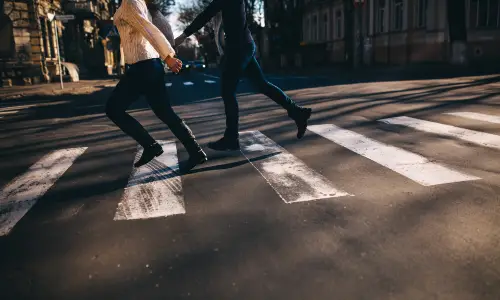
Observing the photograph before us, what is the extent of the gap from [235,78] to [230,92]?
0.18 meters

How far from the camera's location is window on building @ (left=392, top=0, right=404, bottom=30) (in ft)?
93.0

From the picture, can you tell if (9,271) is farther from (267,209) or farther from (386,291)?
(386,291)

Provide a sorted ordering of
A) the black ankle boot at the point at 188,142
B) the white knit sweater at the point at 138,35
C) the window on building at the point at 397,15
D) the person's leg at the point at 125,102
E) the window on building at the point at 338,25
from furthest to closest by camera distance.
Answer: the window on building at the point at 338,25
the window on building at the point at 397,15
the black ankle boot at the point at 188,142
the person's leg at the point at 125,102
the white knit sweater at the point at 138,35

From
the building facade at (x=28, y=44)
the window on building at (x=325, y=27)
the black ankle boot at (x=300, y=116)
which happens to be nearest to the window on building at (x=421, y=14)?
the window on building at (x=325, y=27)

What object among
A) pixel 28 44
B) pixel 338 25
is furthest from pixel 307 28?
pixel 28 44

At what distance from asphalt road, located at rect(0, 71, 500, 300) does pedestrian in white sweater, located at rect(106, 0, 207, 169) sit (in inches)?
19.7

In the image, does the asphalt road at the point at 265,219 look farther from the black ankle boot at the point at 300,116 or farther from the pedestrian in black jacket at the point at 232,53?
the pedestrian in black jacket at the point at 232,53

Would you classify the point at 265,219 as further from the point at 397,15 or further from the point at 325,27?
the point at 325,27

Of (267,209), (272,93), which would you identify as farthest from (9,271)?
(272,93)

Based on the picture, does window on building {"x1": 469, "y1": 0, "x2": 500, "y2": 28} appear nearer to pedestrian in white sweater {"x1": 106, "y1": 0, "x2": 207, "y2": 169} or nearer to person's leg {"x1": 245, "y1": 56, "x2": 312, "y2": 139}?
person's leg {"x1": 245, "y1": 56, "x2": 312, "y2": 139}

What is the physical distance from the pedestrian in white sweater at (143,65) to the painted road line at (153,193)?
33 centimetres

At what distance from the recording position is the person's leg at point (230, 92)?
4.79 m

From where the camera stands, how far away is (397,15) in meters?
28.8

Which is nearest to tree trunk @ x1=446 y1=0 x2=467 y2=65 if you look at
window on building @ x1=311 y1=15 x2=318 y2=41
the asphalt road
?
the asphalt road
